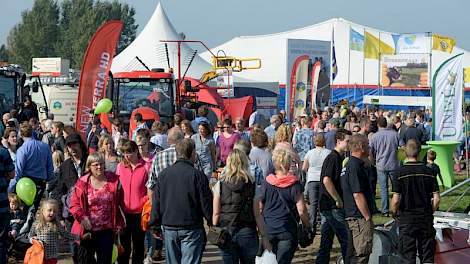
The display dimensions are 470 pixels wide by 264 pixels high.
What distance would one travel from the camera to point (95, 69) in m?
16.7

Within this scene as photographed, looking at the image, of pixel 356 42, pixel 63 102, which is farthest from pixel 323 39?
pixel 63 102

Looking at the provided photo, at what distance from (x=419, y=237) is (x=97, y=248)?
3132 millimetres

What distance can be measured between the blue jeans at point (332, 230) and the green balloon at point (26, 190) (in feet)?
11.2

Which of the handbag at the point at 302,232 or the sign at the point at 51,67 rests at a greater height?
the sign at the point at 51,67

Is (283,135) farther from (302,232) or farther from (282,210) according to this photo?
(282,210)

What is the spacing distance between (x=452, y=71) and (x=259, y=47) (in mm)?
36969

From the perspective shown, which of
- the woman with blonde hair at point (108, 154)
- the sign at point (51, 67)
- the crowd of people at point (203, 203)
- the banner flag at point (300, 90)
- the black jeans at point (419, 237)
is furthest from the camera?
the sign at point (51, 67)

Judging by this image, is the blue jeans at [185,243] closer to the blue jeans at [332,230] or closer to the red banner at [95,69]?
the blue jeans at [332,230]

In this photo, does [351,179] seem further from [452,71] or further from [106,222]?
[452,71]

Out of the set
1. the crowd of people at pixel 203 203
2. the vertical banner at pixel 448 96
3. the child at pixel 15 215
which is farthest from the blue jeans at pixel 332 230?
the vertical banner at pixel 448 96

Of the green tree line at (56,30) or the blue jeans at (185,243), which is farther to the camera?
the green tree line at (56,30)

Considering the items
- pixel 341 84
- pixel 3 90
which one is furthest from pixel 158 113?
pixel 341 84

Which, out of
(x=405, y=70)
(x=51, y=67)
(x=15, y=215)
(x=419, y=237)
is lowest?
(x=15, y=215)

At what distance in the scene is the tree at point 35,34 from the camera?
9225 cm
